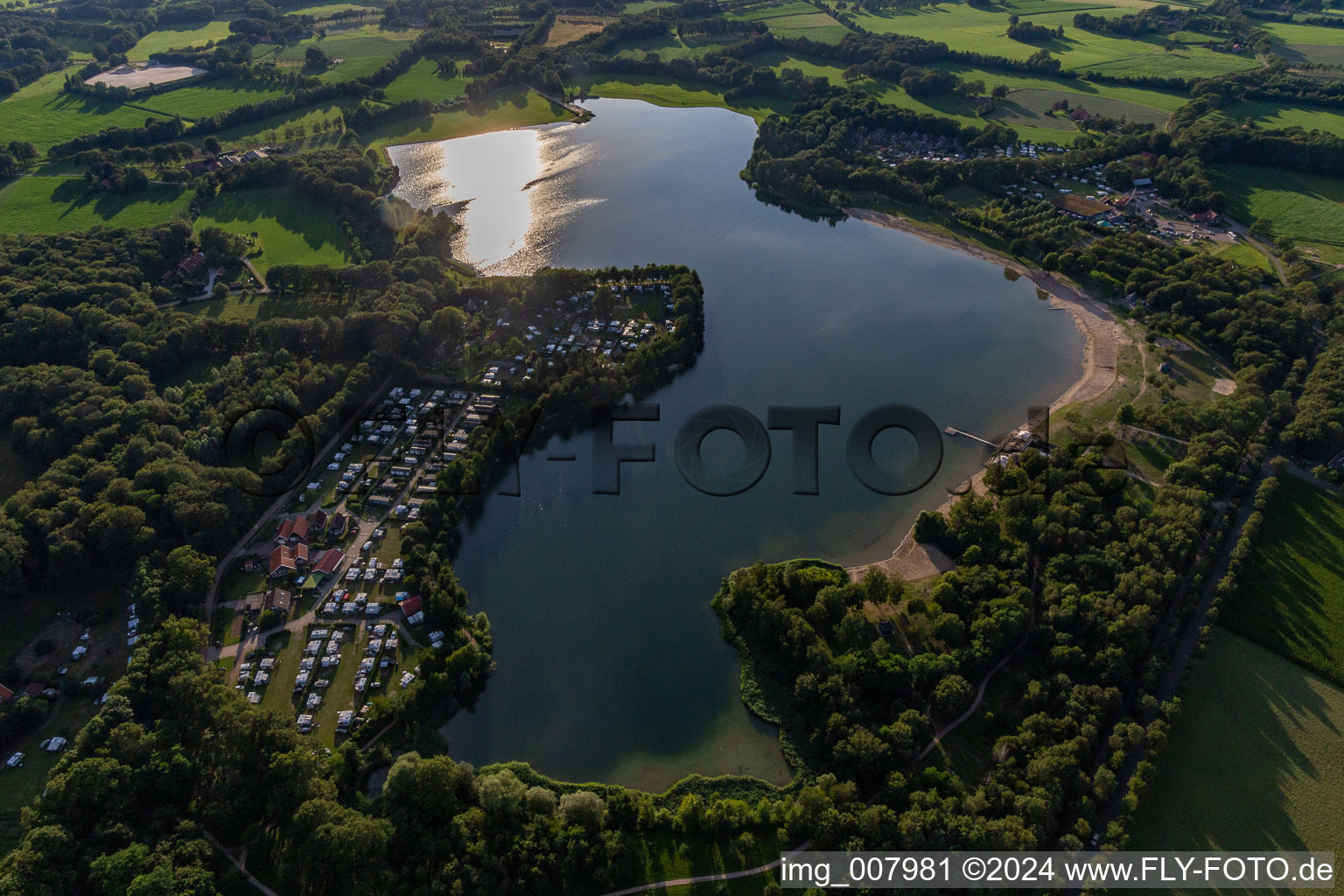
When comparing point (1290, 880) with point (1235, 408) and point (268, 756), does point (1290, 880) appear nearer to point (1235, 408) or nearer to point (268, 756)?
point (1235, 408)

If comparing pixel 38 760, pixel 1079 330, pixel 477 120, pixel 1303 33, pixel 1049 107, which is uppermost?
pixel 1303 33

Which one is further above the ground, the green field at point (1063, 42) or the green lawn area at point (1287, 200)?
the green field at point (1063, 42)

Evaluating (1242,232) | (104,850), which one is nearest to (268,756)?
(104,850)

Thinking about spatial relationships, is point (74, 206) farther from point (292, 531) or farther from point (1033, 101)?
point (1033, 101)

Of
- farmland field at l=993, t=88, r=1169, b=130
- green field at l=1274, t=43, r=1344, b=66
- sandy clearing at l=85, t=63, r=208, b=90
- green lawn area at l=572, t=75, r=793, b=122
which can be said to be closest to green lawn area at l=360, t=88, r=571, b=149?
green lawn area at l=572, t=75, r=793, b=122

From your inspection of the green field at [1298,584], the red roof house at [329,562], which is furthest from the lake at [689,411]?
the green field at [1298,584]

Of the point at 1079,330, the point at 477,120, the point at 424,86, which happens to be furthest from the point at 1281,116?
the point at 424,86

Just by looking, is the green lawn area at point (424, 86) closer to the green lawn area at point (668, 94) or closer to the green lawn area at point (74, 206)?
the green lawn area at point (668, 94)
